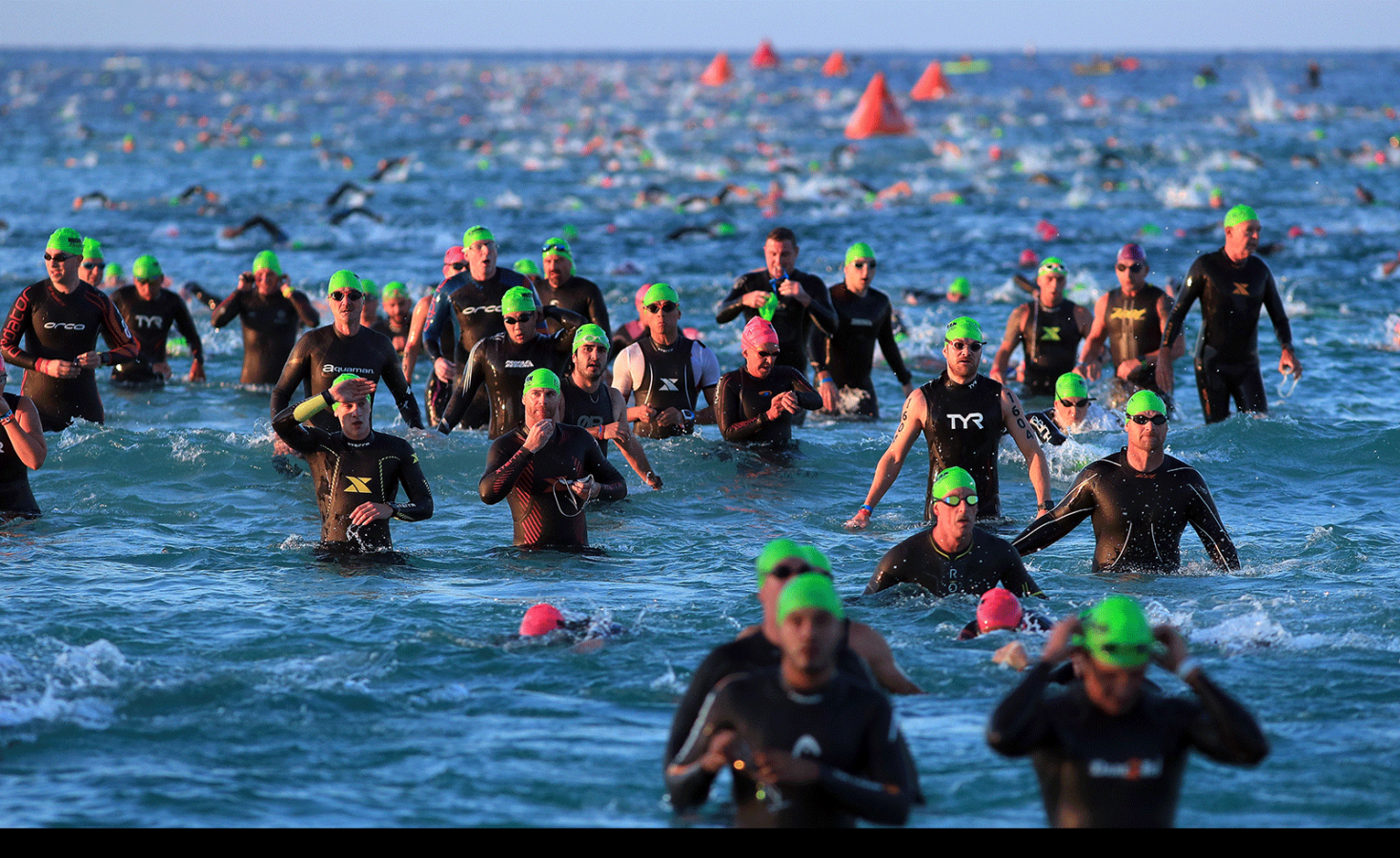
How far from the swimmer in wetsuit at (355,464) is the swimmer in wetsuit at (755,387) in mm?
3227

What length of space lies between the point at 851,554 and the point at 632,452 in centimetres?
166

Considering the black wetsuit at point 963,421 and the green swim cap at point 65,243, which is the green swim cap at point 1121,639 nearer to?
the black wetsuit at point 963,421

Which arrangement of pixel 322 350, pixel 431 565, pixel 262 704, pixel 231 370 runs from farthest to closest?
pixel 231 370 → pixel 322 350 → pixel 431 565 → pixel 262 704

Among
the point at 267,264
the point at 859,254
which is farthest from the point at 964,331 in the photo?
the point at 267,264

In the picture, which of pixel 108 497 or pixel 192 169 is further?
pixel 192 169

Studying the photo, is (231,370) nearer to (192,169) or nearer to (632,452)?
(632,452)

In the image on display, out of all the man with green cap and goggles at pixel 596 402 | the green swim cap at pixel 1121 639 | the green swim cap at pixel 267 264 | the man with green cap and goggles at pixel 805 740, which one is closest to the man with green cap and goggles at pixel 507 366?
the man with green cap and goggles at pixel 596 402

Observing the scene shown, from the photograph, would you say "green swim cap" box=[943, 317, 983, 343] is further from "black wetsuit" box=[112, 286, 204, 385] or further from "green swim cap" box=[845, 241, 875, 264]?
"black wetsuit" box=[112, 286, 204, 385]

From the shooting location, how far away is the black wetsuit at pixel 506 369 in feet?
36.7

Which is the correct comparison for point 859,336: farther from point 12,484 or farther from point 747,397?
point 12,484

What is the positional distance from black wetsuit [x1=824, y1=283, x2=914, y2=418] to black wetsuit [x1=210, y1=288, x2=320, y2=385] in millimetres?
5006

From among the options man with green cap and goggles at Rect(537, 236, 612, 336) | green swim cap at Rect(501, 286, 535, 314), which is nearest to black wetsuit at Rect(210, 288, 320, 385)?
man with green cap and goggles at Rect(537, 236, 612, 336)
